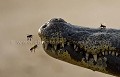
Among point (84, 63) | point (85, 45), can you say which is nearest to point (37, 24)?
point (84, 63)

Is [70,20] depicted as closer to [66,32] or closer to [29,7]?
[29,7]

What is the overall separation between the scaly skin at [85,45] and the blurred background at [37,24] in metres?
5.63

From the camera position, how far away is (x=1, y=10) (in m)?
20.0

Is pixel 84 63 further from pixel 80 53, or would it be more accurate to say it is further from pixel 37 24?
pixel 37 24

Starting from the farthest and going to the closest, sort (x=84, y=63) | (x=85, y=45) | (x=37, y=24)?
(x=37, y=24), (x=84, y=63), (x=85, y=45)

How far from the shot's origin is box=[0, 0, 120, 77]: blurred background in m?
12.3

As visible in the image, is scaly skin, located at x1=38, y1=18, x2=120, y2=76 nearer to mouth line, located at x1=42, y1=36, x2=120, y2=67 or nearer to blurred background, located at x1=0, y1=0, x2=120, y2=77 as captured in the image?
mouth line, located at x1=42, y1=36, x2=120, y2=67

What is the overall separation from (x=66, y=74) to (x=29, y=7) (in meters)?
8.96

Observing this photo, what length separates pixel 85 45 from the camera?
6055mm

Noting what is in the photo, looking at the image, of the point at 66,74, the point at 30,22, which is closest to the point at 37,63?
the point at 66,74

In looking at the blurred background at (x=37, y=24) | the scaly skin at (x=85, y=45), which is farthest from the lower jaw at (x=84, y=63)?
the blurred background at (x=37, y=24)

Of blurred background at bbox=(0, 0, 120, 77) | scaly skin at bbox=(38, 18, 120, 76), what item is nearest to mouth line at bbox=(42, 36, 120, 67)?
scaly skin at bbox=(38, 18, 120, 76)

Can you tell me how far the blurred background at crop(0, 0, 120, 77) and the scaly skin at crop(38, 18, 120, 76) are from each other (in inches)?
222

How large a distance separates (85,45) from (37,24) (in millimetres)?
11085
